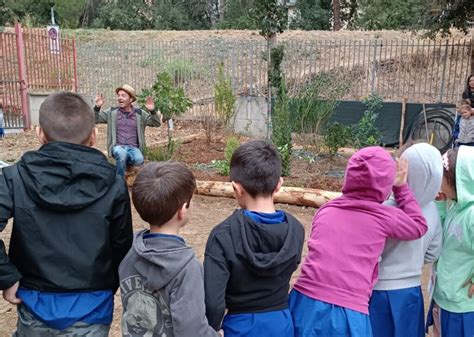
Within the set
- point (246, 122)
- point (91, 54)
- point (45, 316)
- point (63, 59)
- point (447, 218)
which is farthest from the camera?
point (91, 54)

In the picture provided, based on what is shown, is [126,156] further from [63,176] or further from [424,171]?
[424,171]

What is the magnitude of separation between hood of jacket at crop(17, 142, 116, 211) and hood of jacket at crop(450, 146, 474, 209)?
1.54 metres

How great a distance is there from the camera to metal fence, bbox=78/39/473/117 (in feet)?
47.8

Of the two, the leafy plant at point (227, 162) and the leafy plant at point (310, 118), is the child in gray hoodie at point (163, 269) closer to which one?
the leafy plant at point (227, 162)

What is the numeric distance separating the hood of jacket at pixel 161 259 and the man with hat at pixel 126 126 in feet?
16.6

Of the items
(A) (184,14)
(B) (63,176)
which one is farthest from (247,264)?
(A) (184,14)

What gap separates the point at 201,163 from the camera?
9023 mm

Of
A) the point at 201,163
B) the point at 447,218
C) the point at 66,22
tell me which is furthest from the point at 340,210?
the point at 66,22

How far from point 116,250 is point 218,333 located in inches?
22.2

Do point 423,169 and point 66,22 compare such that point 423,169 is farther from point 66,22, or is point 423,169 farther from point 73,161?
point 66,22

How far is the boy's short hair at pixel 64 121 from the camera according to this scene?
7.07 ft

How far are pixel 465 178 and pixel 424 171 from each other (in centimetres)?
20

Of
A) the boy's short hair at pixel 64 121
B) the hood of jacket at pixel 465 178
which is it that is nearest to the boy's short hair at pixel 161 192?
the boy's short hair at pixel 64 121

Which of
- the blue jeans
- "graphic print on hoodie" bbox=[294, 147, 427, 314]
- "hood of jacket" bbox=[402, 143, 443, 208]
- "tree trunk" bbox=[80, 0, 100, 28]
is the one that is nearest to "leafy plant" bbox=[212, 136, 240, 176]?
the blue jeans
